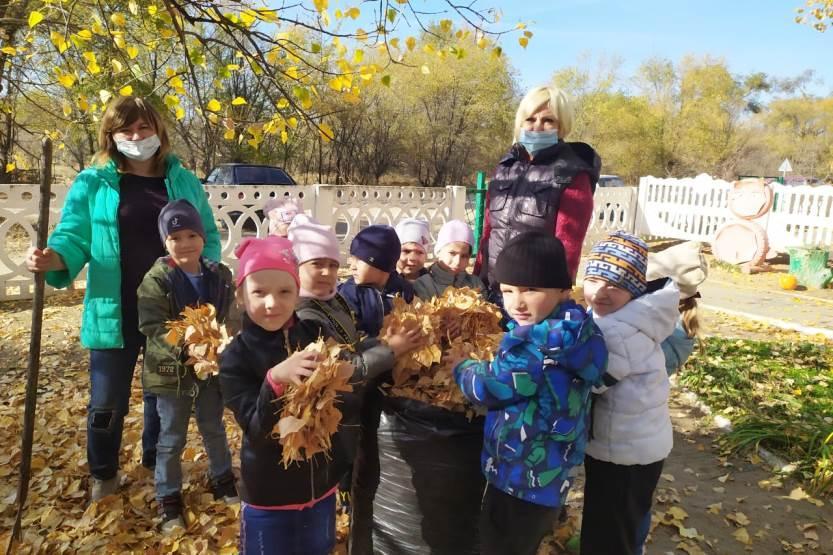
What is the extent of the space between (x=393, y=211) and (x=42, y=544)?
750cm

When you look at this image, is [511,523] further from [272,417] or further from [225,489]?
[225,489]

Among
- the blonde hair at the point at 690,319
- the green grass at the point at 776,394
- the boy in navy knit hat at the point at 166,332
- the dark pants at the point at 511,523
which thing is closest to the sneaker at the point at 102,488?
the boy in navy knit hat at the point at 166,332

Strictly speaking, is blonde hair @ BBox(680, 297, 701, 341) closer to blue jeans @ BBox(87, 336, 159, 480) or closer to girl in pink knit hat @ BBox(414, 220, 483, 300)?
girl in pink knit hat @ BBox(414, 220, 483, 300)

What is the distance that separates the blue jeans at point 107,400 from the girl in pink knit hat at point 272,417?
104 cm

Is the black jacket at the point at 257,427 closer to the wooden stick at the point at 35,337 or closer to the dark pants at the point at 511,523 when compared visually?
the dark pants at the point at 511,523

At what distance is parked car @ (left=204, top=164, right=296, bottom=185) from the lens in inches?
513

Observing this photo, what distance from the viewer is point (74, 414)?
12.5ft

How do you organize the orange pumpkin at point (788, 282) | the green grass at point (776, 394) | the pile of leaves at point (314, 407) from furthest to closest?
the orange pumpkin at point (788, 282), the green grass at point (776, 394), the pile of leaves at point (314, 407)

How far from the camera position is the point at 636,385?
6.41 feet

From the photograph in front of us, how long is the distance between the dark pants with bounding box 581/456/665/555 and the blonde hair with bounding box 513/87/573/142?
1460 mm

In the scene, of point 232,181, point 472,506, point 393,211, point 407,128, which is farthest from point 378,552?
point 407,128

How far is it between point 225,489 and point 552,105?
2.45 m

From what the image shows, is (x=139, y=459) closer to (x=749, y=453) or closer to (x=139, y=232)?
(x=139, y=232)

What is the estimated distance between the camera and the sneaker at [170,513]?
99.5 inches
